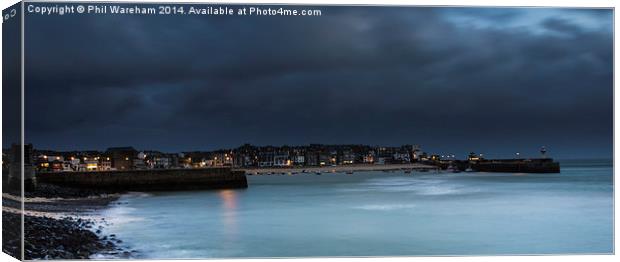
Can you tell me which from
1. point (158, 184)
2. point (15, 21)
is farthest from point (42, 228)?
point (158, 184)

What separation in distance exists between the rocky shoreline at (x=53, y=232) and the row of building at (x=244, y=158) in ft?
5.74

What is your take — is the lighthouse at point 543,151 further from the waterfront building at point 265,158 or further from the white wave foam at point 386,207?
the waterfront building at point 265,158

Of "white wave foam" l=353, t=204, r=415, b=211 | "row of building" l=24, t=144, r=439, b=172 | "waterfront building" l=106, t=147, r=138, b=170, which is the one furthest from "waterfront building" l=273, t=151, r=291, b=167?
"white wave foam" l=353, t=204, r=415, b=211

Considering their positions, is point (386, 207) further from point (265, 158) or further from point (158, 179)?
point (158, 179)

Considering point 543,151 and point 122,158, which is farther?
point 122,158

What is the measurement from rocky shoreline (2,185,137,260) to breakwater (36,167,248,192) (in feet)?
20.3

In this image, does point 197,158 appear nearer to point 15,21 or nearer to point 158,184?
point 158,184

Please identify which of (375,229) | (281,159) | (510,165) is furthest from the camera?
(510,165)

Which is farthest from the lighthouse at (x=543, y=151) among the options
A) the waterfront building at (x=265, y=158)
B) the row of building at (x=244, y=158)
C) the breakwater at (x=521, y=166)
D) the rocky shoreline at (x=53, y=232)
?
the rocky shoreline at (x=53, y=232)

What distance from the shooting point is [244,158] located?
19.6 meters

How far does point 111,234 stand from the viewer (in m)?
10.8

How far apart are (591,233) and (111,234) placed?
6.73 meters

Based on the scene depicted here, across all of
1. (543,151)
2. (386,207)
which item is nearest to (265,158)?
(386,207)

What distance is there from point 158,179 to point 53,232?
1148 centimetres
